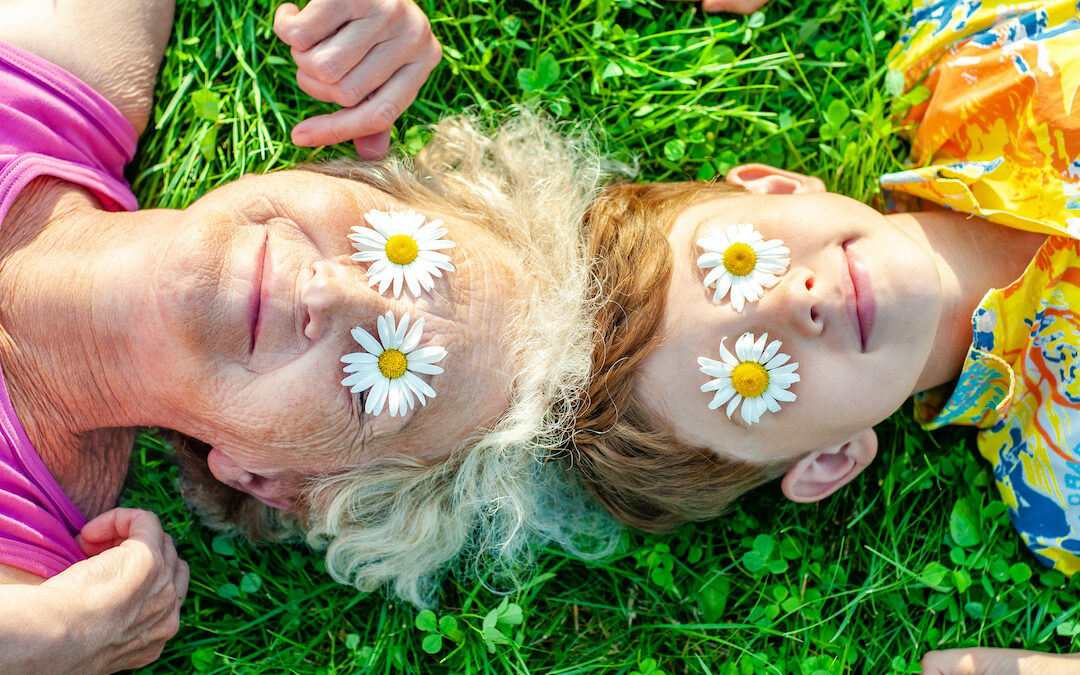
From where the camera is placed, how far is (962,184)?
2537 millimetres

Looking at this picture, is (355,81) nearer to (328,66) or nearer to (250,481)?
(328,66)

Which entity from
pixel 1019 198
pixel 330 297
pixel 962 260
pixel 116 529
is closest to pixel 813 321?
pixel 962 260

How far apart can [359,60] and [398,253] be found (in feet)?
2.16

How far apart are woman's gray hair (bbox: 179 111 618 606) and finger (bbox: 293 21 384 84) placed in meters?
0.32

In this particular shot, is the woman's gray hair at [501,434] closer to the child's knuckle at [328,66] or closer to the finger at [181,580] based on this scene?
the finger at [181,580]

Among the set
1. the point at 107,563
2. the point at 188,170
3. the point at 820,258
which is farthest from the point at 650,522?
the point at 188,170

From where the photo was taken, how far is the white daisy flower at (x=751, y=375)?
2.19 meters

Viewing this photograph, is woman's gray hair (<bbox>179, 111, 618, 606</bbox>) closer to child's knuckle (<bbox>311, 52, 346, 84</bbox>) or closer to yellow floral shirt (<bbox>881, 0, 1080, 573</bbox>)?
child's knuckle (<bbox>311, 52, 346, 84</bbox>)

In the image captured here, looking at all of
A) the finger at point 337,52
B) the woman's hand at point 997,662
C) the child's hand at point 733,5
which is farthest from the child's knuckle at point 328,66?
the woman's hand at point 997,662

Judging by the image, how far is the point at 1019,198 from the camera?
8.26ft

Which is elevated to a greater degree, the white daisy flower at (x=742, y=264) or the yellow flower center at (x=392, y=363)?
the white daisy flower at (x=742, y=264)

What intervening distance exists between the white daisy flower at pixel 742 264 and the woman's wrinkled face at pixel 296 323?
0.56 meters

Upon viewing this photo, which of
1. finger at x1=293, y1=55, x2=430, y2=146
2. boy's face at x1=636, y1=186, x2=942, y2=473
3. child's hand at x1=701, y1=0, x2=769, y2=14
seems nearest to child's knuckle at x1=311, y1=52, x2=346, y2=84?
finger at x1=293, y1=55, x2=430, y2=146

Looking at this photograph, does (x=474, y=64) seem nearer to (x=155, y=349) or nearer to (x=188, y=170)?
(x=188, y=170)
